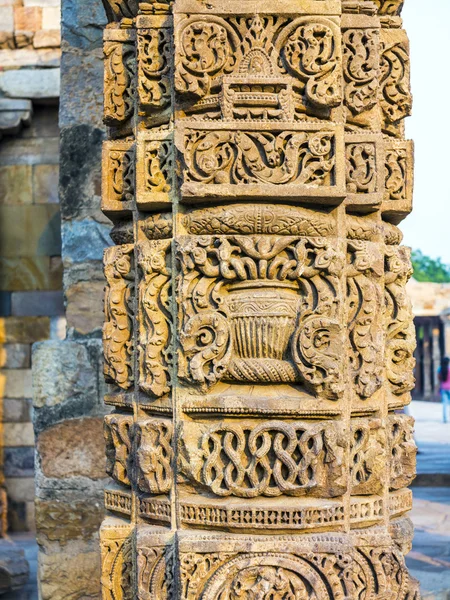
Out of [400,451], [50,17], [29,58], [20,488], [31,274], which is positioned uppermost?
[50,17]

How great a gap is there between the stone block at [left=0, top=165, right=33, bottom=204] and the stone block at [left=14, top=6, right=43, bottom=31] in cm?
115

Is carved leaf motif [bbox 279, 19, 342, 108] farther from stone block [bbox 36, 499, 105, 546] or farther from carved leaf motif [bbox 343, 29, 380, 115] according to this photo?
stone block [bbox 36, 499, 105, 546]

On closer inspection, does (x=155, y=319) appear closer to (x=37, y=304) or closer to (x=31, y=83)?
(x=37, y=304)

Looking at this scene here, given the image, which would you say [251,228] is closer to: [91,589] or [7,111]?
[91,589]

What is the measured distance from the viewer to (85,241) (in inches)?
160

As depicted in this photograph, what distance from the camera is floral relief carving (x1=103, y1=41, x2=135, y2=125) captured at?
2.82m

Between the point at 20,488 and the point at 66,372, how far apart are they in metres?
3.74

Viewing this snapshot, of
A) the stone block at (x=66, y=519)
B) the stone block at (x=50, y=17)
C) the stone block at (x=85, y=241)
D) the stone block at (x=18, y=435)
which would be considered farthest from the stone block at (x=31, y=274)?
the stone block at (x=66, y=519)

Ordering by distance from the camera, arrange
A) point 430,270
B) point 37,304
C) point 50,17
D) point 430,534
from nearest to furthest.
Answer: point 430,534 → point 50,17 → point 37,304 → point 430,270

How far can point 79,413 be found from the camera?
3922 mm

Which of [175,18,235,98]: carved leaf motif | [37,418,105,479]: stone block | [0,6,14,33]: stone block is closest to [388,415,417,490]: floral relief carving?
[175,18,235,98]: carved leaf motif

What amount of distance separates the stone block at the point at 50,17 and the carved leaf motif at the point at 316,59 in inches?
194

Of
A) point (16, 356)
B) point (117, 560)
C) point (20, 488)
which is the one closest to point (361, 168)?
point (117, 560)

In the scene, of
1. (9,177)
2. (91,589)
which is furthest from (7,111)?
(91,589)
